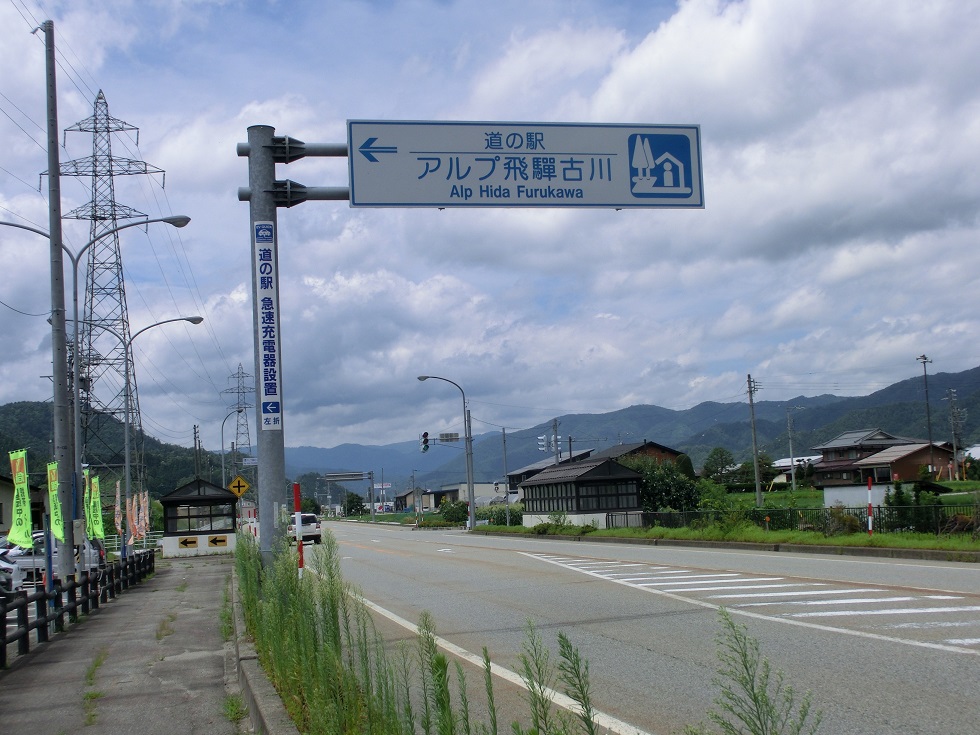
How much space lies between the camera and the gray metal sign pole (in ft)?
35.2

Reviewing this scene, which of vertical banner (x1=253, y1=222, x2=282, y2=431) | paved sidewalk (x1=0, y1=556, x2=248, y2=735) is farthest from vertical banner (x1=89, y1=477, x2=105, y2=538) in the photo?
vertical banner (x1=253, y1=222, x2=282, y2=431)

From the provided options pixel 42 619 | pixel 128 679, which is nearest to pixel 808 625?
pixel 128 679

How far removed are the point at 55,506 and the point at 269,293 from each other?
25.3 feet

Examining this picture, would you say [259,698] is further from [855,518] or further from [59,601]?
[855,518]

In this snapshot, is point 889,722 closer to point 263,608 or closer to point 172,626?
point 263,608

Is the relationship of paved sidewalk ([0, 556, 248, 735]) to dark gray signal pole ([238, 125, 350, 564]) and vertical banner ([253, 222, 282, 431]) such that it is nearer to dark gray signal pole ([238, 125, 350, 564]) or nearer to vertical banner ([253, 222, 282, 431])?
dark gray signal pole ([238, 125, 350, 564])

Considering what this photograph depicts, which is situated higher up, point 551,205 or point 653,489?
point 551,205

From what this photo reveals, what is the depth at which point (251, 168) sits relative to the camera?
1114cm

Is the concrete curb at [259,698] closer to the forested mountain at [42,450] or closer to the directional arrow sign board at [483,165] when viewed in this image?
the directional arrow sign board at [483,165]

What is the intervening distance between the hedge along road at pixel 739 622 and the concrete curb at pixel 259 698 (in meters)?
1.82

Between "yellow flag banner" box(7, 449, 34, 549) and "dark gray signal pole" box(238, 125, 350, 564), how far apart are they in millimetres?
5347

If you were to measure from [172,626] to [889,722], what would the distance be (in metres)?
11.7

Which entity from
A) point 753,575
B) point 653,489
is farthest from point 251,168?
point 653,489

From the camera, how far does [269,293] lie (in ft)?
35.7
